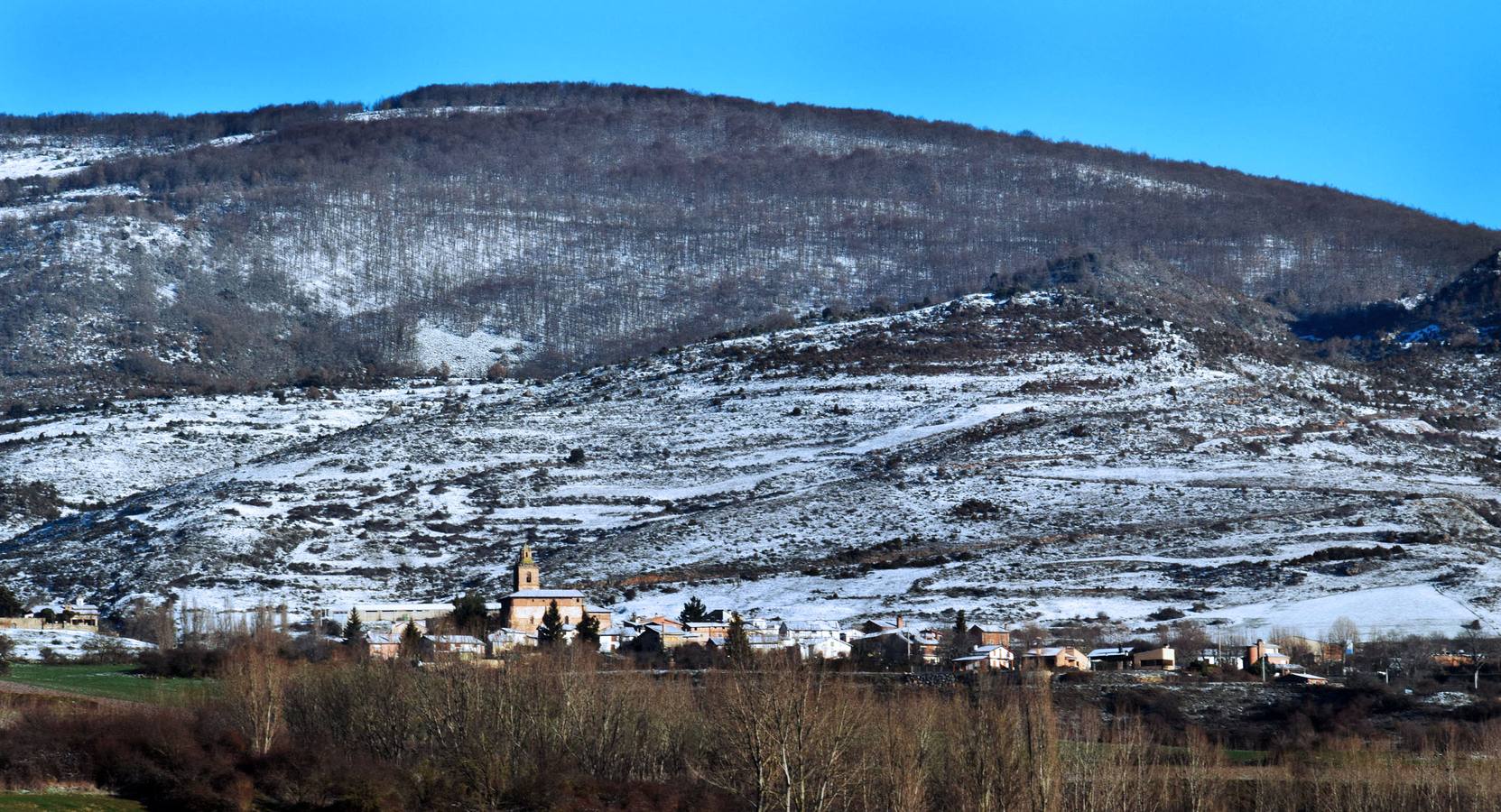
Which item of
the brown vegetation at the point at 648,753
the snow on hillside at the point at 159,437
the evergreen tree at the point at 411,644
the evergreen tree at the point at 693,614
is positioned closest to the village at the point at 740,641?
the evergreen tree at the point at 693,614

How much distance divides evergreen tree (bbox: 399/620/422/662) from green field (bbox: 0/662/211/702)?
7234 millimetres

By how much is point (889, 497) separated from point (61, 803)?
81.8 meters

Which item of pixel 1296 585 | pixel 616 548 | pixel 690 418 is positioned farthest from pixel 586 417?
pixel 1296 585

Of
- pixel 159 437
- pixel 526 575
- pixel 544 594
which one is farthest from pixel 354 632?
pixel 159 437

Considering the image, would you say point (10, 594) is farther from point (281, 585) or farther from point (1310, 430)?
point (1310, 430)

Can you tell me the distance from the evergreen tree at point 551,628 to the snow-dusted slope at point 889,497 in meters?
12.4

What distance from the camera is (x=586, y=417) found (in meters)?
158

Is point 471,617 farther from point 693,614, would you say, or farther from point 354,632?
point 693,614

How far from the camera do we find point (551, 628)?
8762 cm

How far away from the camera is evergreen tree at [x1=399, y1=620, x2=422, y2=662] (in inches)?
2867

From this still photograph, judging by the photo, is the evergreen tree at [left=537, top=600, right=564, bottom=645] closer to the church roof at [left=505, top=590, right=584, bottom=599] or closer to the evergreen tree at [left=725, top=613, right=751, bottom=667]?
the church roof at [left=505, top=590, right=584, bottom=599]

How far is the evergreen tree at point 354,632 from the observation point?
85000 mm

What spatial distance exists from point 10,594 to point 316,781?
48.2 metres

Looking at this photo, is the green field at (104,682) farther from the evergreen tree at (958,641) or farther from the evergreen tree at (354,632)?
the evergreen tree at (958,641)
